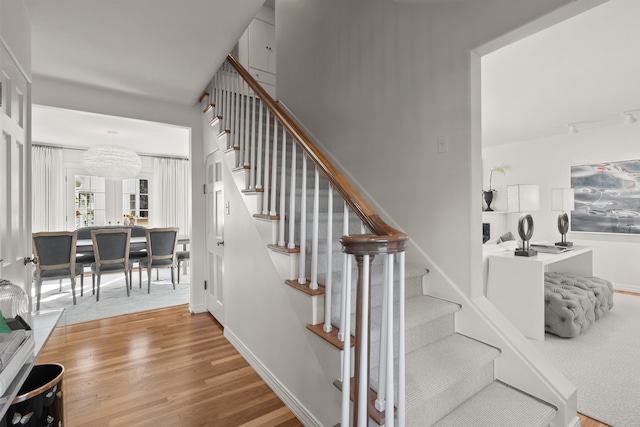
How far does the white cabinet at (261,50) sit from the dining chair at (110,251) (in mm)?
2998

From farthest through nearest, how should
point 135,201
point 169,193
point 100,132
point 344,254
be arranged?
point 169,193, point 135,201, point 100,132, point 344,254

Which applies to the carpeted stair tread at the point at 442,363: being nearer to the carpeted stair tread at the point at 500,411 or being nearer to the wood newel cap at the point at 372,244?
the carpeted stair tread at the point at 500,411

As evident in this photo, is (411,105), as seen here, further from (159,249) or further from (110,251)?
(110,251)

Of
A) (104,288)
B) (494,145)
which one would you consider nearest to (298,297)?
(104,288)

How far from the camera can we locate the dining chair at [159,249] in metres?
4.87

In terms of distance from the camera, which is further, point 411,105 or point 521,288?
point 521,288

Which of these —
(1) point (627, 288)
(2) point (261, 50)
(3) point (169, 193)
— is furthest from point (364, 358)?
(3) point (169, 193)

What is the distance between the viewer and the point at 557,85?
10.8 feet

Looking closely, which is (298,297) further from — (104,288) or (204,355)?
(104,288)

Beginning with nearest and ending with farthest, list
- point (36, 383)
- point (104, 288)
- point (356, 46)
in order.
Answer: point (36, 383), point (356, 46), point (104, 288)

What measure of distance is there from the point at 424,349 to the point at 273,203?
51.5 inches

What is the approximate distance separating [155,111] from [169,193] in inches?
188

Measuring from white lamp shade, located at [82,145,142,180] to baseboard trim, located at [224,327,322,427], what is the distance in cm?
383

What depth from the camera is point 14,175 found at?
5.69ft
